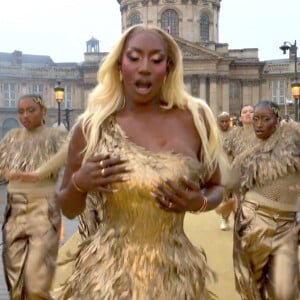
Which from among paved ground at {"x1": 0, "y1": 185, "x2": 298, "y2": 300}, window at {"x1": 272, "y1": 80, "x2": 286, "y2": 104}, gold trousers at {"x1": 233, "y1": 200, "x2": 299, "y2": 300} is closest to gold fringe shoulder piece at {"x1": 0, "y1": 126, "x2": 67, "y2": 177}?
paved ground at {"x1": 0, "y1": 185, "x2": 298, "y2": 300}

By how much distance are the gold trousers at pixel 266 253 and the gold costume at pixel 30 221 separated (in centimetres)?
146

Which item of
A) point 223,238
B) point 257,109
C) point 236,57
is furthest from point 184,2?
point 257,109

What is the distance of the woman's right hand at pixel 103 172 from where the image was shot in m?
2.20

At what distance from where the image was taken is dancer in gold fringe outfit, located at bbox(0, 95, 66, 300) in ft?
15.6

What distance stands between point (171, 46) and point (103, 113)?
0.36 meters

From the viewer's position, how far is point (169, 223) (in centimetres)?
228

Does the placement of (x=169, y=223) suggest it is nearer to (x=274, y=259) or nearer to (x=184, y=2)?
(x=274, y=259)

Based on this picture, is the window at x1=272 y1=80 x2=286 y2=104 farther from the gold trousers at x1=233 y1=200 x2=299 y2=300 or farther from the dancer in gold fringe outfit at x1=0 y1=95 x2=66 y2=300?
the dancer in gold fringe outfit at x1=0 y1=95 x2=66 y2=300

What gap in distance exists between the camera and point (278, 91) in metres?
67.4

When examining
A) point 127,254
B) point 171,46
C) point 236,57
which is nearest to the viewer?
point 127,254

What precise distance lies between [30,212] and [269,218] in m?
1.83

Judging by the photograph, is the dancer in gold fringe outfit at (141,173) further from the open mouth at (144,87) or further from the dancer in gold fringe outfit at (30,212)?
the dancer in gold fringe outfit at (30,212)

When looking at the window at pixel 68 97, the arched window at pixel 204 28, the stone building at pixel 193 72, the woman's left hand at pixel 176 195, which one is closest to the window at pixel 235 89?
the stone building at pixel 193 72

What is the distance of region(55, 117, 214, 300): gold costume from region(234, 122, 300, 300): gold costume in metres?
2.70
